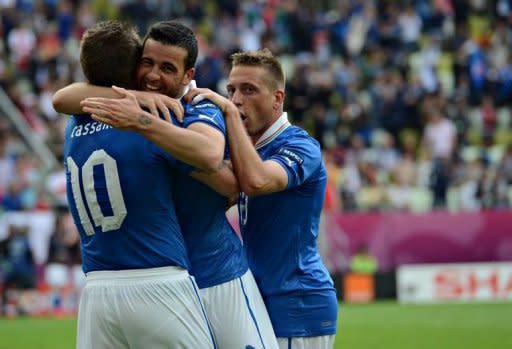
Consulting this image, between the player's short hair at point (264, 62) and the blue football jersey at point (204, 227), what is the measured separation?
0.78 m

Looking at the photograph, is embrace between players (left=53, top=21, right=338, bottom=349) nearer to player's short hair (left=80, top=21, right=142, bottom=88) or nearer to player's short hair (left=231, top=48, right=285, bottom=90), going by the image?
player's short hair (left=80, top=21, right=142, bottom=88)

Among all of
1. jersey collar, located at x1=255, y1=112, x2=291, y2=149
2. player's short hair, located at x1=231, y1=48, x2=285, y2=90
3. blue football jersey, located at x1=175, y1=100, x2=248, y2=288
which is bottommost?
blue football jersey, located at x1=175, y1=100, x2=248, y2=288

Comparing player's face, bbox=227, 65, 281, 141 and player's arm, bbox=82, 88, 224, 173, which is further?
player's face, bbox=227, 65, 281, 141

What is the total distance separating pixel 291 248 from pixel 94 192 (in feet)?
4.10

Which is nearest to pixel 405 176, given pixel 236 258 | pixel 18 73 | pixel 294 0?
pixel 294 0

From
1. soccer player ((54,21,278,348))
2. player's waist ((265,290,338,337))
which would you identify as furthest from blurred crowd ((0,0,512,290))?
soccer player ((54,21,278,348))

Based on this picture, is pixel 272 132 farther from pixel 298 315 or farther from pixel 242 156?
pixel 298 315

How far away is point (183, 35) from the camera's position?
17.7ft

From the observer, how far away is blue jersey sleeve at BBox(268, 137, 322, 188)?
18.8 ft

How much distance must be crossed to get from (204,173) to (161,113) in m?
0.35

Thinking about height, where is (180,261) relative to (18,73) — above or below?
below

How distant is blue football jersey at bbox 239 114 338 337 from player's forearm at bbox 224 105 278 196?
0.47 metres

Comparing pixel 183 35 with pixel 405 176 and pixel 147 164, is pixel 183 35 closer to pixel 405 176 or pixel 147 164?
pixel 147 164

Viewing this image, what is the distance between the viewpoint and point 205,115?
5215 millimetres
